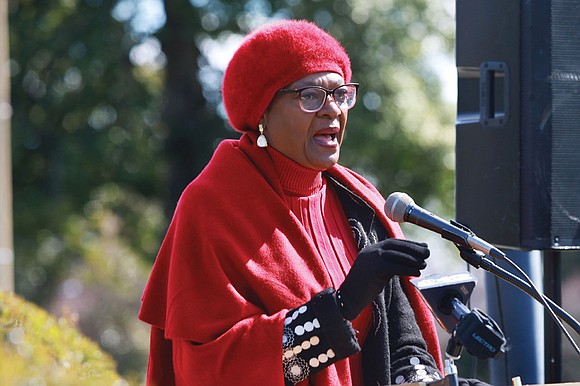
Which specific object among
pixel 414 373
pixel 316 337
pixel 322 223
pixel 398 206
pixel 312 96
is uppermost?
pixel 312 96

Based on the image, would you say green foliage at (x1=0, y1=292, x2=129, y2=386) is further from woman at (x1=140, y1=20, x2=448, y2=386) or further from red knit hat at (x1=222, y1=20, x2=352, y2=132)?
red knit hat at (x1=222, y1=20, x2=352, y2=132)

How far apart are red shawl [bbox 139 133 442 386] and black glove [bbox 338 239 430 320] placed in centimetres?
26

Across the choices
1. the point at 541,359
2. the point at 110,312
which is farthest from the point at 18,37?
the point at 541,359

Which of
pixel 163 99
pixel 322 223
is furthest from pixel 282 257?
pixel 163 99

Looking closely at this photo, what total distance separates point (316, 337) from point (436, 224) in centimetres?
49

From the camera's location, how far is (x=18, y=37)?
1267 centimetres

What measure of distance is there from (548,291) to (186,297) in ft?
5.72

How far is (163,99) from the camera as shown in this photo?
13.1 meters

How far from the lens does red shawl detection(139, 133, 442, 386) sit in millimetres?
2779

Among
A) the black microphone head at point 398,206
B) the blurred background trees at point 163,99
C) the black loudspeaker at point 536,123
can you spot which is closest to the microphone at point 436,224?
the black microphone head at point 398,206

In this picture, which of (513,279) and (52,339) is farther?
(52,339)

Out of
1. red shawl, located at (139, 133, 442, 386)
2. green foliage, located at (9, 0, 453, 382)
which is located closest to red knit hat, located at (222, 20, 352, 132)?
red shawl, located at (139, 133, 442, 386)

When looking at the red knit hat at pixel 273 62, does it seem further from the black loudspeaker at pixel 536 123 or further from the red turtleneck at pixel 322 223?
the black loudspeaker at pixel 536 123

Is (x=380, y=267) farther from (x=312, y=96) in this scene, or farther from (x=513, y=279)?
(x=312, y=96)
